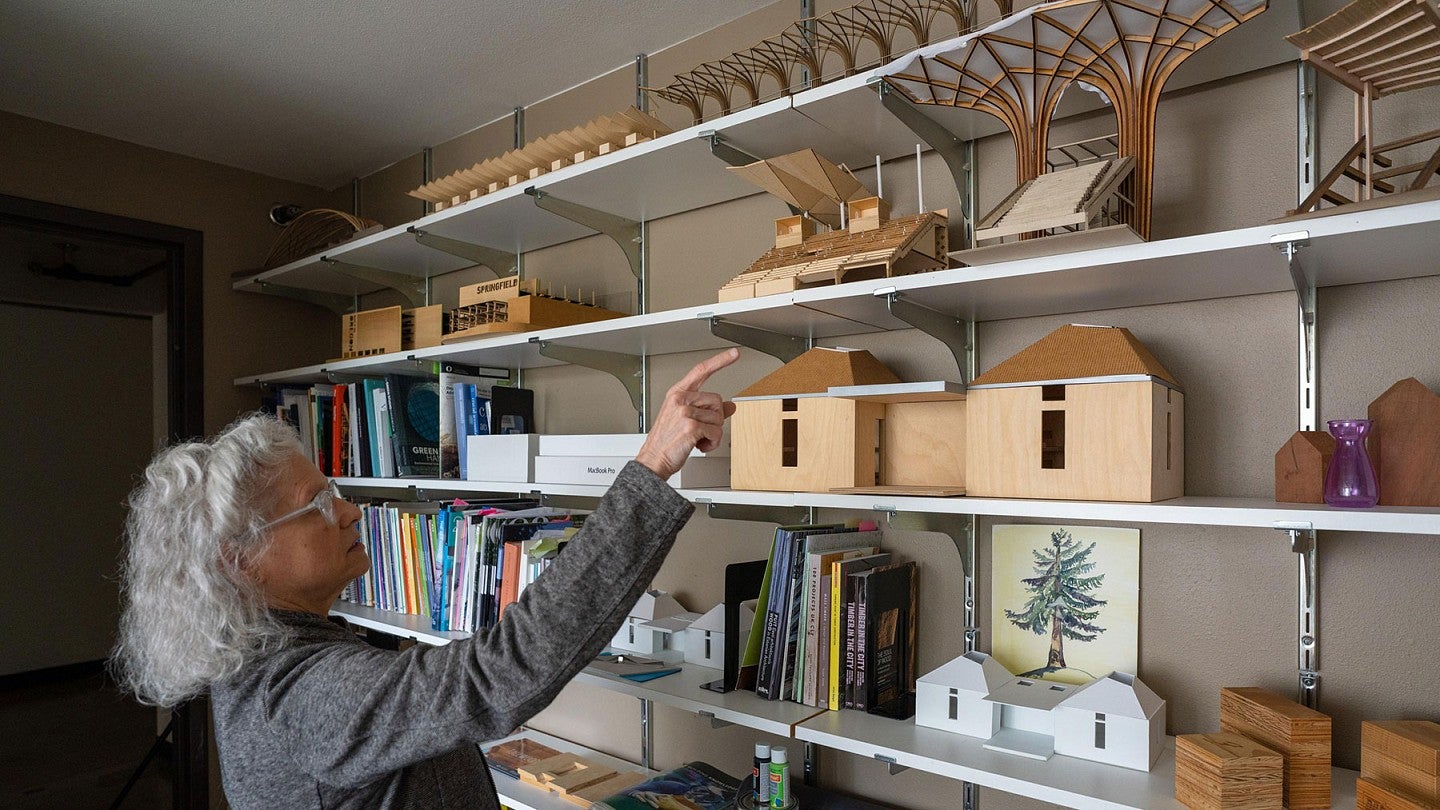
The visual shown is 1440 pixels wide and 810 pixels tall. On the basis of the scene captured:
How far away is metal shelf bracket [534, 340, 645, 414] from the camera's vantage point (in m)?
2.11

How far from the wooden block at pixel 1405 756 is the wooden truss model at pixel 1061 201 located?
75 cm

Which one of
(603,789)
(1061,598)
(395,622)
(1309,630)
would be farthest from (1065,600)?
(395,622)

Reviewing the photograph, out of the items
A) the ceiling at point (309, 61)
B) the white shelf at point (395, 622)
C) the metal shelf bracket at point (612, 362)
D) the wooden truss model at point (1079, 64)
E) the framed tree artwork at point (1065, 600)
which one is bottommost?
the white shelf at point (395, 622)

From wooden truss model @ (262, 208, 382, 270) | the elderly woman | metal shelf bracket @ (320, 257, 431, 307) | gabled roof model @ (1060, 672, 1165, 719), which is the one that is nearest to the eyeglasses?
the elderly woman

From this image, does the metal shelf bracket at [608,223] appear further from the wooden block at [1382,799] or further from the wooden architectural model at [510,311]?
the wooden block at [1382,799]

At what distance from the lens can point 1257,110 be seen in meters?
1.40

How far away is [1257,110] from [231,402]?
3.30 m

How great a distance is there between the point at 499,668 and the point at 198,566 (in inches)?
18.6

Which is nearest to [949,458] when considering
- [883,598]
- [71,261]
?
[883,598]

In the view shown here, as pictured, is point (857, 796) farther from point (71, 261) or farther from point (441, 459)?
point (71, 261)

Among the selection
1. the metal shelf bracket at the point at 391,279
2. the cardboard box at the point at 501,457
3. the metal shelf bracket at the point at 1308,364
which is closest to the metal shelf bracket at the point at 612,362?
the cardboard box at the point at 501,457

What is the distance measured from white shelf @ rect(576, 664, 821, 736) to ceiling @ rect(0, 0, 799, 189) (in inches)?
61.0

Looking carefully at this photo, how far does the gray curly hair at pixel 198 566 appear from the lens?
3.56 ft

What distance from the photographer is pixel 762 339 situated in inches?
72.3
